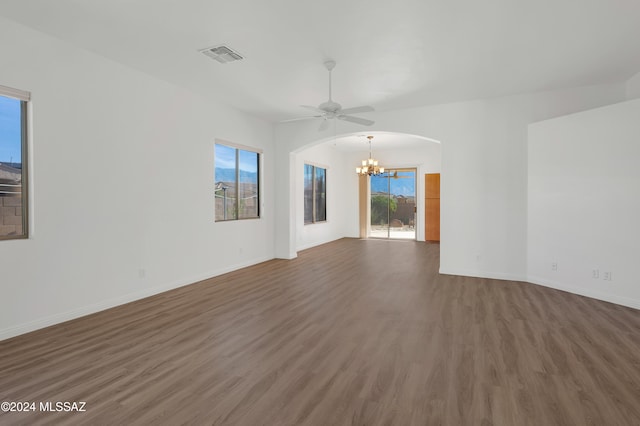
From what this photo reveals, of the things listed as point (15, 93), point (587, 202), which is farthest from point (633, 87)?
point (15, 93)

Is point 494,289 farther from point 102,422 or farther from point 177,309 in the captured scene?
point 102,422

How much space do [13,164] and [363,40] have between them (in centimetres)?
386

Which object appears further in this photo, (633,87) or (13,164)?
(633,87)

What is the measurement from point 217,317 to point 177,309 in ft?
2.08

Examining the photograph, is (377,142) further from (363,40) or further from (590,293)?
(590,293)

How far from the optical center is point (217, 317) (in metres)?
3.80

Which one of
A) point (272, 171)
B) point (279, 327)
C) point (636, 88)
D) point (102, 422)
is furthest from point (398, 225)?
point (102, 422)

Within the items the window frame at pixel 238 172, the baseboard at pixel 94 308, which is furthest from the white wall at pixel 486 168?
the baseboard at pixel 94 308

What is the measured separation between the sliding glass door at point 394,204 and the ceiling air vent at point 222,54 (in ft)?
25.6

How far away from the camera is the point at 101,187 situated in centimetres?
402

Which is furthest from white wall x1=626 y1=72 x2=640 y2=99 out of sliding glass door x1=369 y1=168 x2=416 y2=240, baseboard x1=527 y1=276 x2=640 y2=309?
sliding glass door x1=369 y1=168 x2=416 y2=240

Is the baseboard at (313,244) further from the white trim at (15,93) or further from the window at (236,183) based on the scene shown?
the white trim at (15,93)

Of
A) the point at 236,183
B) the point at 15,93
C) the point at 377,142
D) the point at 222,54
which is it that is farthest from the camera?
the point at 377,142

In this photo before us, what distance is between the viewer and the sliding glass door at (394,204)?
10992 mm
